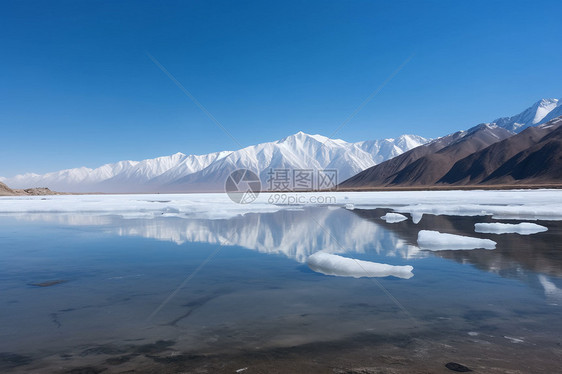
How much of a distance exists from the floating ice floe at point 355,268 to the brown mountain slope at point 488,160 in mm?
123727

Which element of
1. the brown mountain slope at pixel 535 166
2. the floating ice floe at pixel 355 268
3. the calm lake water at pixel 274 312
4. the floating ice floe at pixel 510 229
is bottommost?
the calm lake water at pixel 274 312

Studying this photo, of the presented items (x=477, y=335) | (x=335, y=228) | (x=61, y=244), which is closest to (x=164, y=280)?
(x=477, y=335)

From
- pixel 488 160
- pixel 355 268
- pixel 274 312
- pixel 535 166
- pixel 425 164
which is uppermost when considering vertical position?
pixel 425 164

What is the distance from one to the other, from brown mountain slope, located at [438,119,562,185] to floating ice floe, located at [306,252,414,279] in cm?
12373

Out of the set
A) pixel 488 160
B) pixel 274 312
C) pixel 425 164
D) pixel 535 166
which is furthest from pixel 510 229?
pixel 425 164

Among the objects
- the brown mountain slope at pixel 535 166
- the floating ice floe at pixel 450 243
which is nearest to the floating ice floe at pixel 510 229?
the floating ice floe at pixel 450 243

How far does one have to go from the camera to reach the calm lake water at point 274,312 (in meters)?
4.45

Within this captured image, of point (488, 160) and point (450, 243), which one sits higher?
point (488, 160)

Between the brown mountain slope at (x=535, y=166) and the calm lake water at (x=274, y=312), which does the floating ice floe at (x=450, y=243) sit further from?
the brown mountain slope at (x=535, y=166)

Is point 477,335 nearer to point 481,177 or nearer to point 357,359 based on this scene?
point 357,359

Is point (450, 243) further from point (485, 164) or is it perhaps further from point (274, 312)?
point (485, 164)

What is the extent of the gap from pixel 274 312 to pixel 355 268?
11.0ft

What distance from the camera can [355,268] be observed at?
8930mm

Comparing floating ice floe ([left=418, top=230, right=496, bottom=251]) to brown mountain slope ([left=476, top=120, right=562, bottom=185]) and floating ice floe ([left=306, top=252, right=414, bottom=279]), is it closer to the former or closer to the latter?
floating ice floe ([left=306, top=252, right=414, bottom=279])
